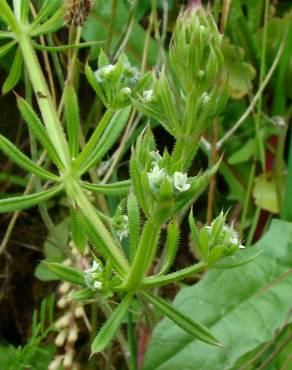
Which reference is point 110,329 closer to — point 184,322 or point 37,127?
point 184,322

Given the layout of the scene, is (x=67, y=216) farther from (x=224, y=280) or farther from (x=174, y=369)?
(x=174, y=369)

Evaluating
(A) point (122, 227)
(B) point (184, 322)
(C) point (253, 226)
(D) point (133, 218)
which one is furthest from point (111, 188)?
(C) point (253, 226)

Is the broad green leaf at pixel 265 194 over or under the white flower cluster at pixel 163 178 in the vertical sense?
under

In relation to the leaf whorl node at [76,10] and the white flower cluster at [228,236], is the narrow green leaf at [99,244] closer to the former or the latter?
the white flower cluster at [228,236]

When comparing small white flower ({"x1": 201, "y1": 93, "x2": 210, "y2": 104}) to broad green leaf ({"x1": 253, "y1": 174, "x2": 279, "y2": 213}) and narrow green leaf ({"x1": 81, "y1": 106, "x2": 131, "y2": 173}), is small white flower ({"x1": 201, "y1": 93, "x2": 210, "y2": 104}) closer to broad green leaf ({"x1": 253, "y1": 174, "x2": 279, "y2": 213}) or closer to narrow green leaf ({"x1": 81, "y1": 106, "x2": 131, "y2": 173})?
narrow green leaf ({"x1": 81, "y1": 106, "x2": 131, "y2": 173})

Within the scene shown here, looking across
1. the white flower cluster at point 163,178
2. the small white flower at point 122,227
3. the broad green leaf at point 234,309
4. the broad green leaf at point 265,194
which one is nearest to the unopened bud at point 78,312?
the broad green leaf at point 234,309

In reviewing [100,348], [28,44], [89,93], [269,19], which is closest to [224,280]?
[100,348]
